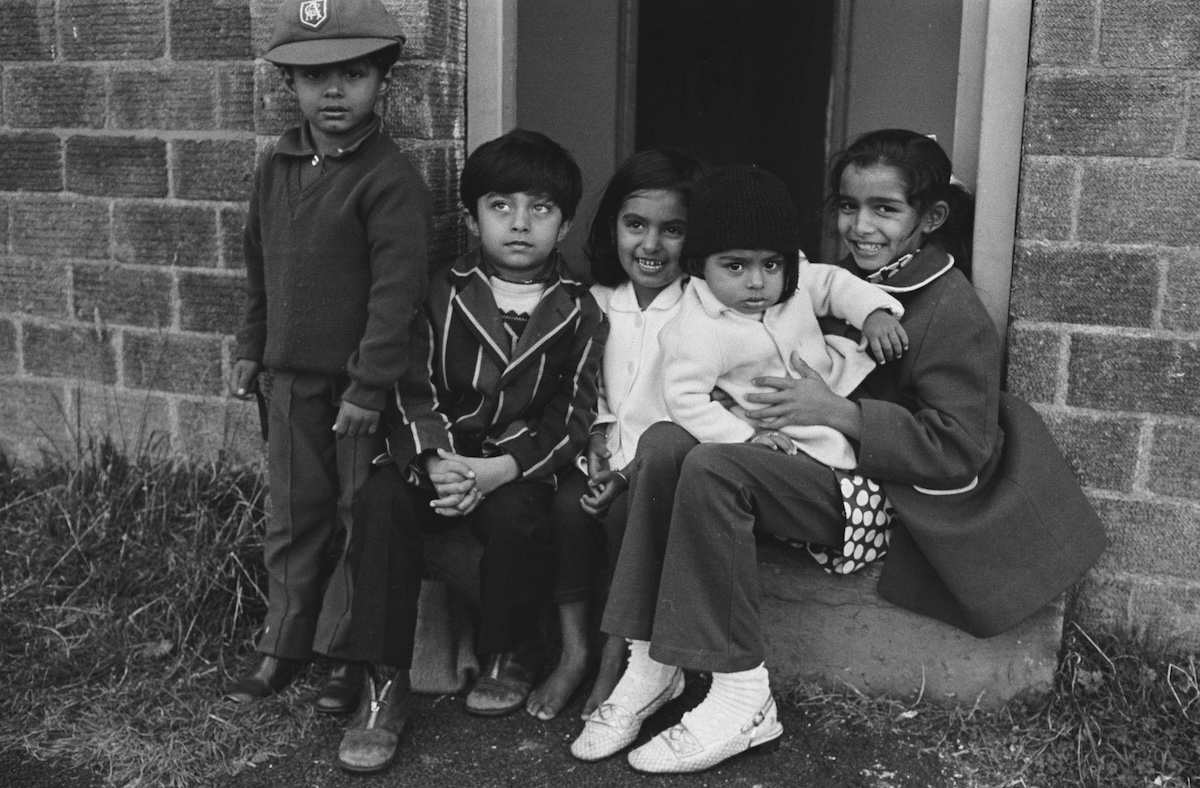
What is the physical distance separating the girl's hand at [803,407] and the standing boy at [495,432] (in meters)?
0.48

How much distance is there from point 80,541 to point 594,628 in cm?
155

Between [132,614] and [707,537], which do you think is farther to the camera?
[132,614]

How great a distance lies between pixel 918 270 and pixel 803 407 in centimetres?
43

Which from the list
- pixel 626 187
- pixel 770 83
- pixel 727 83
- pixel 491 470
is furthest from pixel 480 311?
pixel 727 83

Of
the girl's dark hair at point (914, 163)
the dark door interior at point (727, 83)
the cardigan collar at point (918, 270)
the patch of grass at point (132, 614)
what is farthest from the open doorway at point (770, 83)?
the patch of grass at point (132, 614)

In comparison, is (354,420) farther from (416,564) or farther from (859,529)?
(859,529)

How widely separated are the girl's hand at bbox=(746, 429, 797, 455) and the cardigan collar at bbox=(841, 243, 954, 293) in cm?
42

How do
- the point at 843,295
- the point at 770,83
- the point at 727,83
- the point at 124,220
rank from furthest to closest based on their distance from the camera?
the point at 727,83, the point at 770,83, the point at 124,220, the point at 843,295

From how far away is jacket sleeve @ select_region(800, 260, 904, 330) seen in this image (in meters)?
2.90

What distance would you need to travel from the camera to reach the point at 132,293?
4.01 m

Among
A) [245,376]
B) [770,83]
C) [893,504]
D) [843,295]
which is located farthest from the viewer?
[770,83]

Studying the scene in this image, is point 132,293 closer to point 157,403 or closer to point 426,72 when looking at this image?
point 157,403

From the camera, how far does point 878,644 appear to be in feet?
10.0

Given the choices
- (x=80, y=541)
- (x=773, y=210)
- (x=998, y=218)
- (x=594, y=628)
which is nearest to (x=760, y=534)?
(x=594, y=628)
